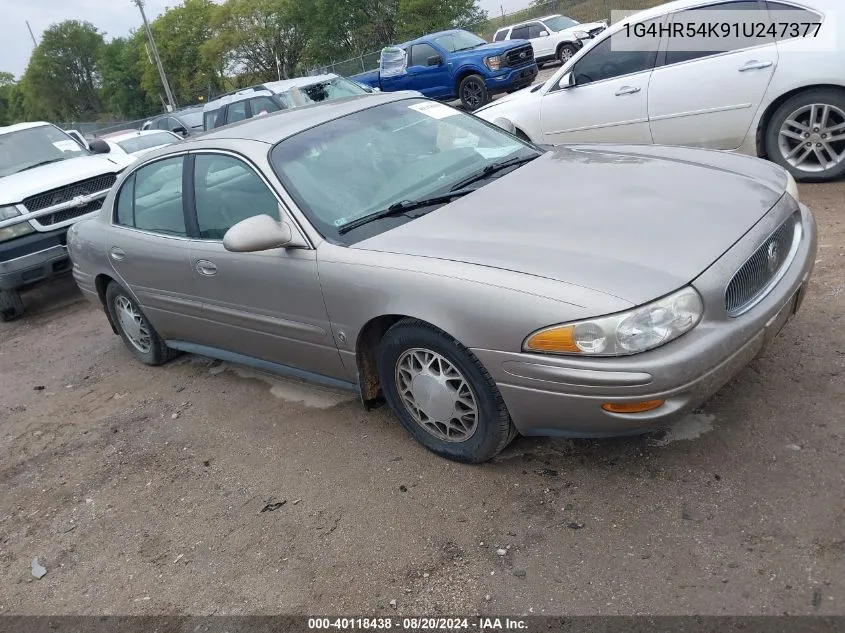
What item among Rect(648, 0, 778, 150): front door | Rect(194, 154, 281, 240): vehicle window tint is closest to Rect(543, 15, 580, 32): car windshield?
Rect(648, 0, 778, 150): front door

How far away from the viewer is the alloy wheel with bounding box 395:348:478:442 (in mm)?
3041

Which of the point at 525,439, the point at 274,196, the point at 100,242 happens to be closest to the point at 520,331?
the point at 525,439

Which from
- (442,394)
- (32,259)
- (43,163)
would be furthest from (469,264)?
(43,163)

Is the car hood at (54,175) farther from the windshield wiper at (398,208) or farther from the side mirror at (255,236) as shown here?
the windshield wiper at (398,208)

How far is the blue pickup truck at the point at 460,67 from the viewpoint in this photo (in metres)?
15.0

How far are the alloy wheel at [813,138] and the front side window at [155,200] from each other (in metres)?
4.57

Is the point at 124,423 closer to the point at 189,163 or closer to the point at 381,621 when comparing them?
the point at 189,163

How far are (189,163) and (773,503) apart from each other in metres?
3.46

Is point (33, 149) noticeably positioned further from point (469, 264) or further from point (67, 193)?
point (469, 264)

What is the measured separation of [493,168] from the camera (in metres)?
3.77

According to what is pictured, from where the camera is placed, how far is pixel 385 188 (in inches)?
141

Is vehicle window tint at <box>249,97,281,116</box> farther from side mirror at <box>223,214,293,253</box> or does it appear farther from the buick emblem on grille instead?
the buick emblem on grille

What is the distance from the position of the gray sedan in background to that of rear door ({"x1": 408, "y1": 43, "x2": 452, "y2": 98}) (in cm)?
1201

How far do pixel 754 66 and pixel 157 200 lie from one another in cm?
461
